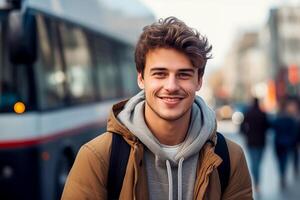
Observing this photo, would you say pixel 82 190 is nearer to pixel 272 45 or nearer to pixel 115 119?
pixel 115 119

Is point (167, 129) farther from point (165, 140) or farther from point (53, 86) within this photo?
point (53, 86)

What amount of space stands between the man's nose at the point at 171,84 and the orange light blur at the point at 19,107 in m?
4.81

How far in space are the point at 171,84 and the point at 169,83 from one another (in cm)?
1

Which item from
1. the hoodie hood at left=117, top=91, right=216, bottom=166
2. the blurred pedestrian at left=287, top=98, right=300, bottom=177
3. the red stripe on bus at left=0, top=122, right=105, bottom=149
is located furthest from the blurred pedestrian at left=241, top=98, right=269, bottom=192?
the hoodie hood at left=117, top=91, right=216, bottom=166

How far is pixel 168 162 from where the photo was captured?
2.66 m

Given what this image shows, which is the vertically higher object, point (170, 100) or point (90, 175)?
point (170, 100)

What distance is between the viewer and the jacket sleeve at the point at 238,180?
277cm

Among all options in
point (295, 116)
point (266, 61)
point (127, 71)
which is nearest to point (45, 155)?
point (295, 116)

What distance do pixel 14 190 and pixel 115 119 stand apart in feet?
15.1

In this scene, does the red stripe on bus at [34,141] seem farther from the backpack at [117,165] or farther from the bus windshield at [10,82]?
the backpack at [117,165]

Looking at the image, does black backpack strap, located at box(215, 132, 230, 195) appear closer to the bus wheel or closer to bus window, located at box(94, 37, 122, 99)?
the bus wheel

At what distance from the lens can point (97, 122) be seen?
10.9 metres

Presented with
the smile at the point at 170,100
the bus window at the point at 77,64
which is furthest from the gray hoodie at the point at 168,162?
the bus window at the point at 77,64

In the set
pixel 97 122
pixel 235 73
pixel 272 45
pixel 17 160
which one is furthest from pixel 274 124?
pixel 235 73
